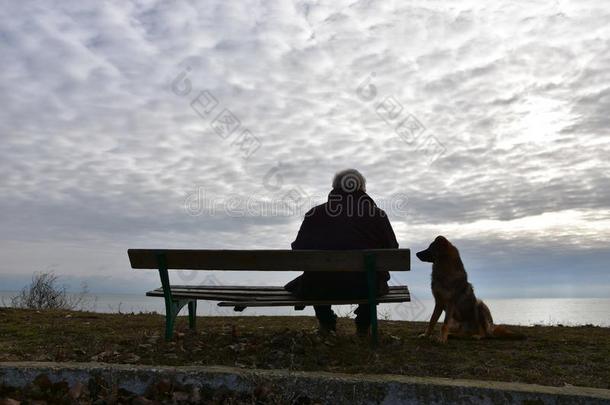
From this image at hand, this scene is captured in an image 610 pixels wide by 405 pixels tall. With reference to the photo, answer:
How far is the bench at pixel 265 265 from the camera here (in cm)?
518

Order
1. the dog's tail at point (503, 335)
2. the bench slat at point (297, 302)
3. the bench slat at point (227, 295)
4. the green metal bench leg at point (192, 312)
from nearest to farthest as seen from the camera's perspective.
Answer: the bench slat at point (297, 302) < the bench slat at point (227, 295) < the dog's tail at point (503, 335) < the green metal bench leg at point (192, 312)

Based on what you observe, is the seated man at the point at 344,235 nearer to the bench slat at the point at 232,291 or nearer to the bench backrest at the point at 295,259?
the bench slat at the point at 232,291

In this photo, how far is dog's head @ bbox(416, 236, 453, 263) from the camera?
20.4 ft

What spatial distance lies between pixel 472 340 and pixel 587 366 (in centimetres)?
150

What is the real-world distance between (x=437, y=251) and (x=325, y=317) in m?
1.40

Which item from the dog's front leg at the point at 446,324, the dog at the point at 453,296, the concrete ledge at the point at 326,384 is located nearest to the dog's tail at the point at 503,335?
the dog at the point at 453,296

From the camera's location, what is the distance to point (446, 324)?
6.16 meters

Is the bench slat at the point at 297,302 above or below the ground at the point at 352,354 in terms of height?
above

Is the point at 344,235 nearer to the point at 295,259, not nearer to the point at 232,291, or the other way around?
the point at 295,259

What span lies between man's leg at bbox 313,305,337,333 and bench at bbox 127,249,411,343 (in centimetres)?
38

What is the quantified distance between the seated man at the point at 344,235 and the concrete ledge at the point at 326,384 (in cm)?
169

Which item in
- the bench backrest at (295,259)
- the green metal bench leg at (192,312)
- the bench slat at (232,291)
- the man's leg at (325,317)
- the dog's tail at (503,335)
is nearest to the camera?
the bench backrest at (295,259)

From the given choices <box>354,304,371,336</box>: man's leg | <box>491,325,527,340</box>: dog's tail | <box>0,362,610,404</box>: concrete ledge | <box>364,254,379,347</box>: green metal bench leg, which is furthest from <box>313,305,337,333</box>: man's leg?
<box>0,362,610,404</box>: concrete ledge

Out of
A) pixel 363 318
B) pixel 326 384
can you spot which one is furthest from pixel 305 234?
pixel 326 384
